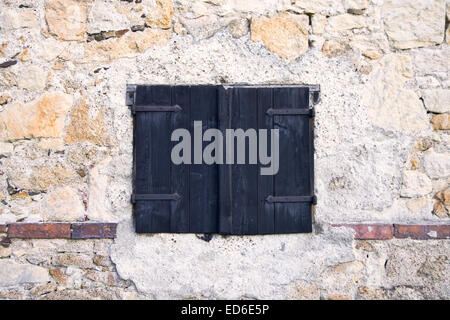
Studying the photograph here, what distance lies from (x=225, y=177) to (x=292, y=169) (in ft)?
1.58

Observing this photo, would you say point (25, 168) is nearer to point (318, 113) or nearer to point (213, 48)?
point (213, 48)

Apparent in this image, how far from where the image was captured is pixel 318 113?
3.31 meters

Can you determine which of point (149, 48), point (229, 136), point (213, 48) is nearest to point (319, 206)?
point (229, 136)

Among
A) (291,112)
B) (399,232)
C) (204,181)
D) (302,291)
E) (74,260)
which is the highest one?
(291,112)

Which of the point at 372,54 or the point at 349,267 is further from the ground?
the point at 372,54

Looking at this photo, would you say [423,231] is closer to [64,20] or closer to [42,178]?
[42,178]

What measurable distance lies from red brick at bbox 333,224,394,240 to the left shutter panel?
121cm

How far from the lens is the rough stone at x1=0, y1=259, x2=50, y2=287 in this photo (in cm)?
323

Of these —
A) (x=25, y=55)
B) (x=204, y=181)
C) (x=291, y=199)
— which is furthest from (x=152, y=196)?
(x=25, y=55)

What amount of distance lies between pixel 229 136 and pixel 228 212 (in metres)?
0.54

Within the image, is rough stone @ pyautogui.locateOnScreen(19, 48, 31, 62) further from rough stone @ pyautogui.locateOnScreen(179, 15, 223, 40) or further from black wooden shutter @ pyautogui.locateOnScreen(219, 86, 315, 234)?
black wooden shutter @ pyautogui.locateOnScreen(219, 86, 315, 234)

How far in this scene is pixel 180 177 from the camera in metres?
3.26

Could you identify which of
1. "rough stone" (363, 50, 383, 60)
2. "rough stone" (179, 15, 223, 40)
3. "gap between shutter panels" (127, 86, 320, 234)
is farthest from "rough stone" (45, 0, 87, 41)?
"rough stone" (363, 50, 383, 60)

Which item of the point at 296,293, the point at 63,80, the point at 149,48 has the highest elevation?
the point at 149,48
